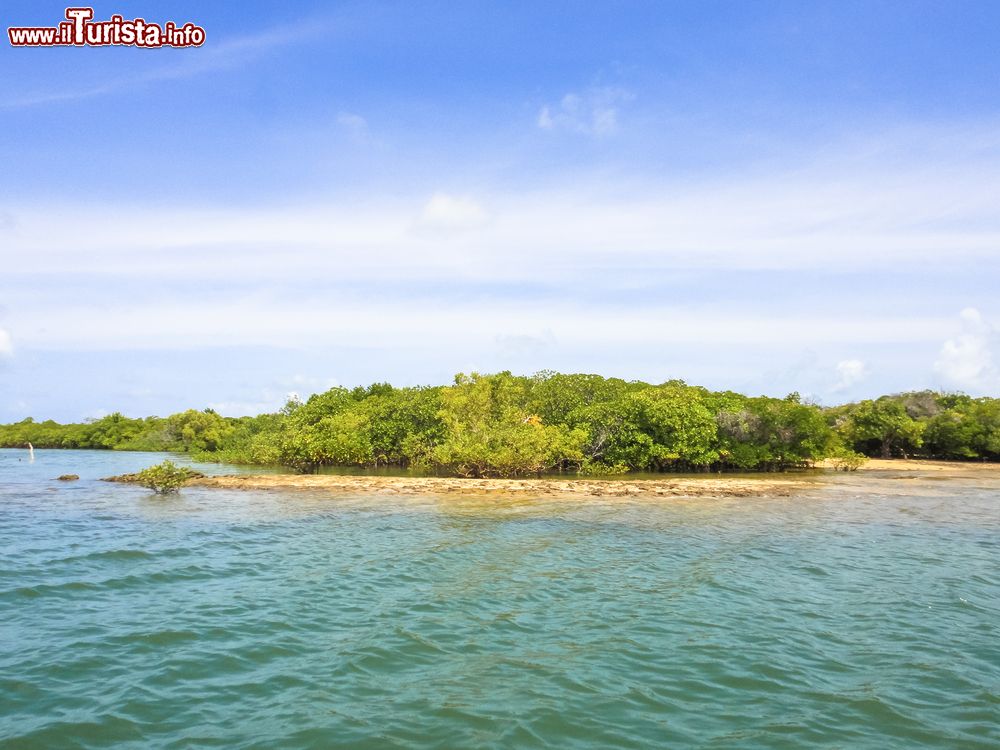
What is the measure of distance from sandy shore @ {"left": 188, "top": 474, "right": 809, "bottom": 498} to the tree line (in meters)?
4.87

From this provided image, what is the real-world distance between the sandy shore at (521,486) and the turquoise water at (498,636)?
33.5 feet

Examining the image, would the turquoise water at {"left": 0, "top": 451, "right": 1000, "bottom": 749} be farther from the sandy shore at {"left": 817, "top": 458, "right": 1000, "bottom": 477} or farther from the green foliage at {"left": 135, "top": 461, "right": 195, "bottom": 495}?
the sandy shore at {"left": 817, "top": 458, "right": 1000, "bottom": 477}

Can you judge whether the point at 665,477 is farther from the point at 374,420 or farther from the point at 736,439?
the point at 374,420

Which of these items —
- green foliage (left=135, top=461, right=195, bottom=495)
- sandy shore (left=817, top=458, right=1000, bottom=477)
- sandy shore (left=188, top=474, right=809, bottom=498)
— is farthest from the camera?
sandy shore (left=817, top=458, right=1000, bottom=477)

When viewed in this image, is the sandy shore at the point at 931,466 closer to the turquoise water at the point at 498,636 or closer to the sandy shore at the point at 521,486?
the sandy shore at the point at 521,486

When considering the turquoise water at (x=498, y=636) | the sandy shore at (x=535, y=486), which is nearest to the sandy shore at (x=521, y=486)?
the sandy shore at (x=535, y=486)

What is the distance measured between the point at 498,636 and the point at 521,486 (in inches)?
952

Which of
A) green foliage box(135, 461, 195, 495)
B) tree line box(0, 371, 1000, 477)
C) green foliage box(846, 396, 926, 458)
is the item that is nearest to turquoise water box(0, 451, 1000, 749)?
green foliage box(135, 461, 195, 495)

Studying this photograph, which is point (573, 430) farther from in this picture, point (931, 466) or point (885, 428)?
point (885, 428)

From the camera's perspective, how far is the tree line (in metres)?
43.5

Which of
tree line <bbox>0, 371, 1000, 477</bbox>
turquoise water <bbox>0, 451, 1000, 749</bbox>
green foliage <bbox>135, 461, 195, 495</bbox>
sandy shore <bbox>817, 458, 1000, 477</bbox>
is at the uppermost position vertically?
tree line <bbox>0, 371, 1000, 477</bbox>

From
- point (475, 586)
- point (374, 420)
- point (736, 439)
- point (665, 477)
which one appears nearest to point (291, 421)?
point (374, 420)

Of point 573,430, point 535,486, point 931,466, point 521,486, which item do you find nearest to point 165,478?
point 521,486

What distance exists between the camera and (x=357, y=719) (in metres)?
8.37
